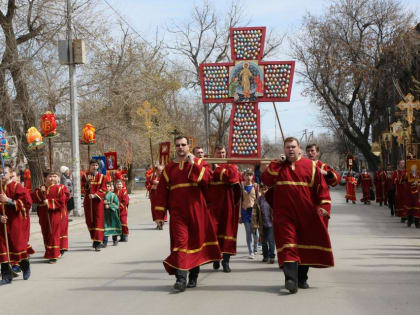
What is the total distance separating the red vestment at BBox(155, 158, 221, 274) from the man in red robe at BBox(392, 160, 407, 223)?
1134cm

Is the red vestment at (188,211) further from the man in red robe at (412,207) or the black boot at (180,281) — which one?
the man in red robe at (412,207)

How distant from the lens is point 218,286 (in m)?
8.99

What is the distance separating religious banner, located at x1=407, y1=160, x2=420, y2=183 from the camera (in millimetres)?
15875

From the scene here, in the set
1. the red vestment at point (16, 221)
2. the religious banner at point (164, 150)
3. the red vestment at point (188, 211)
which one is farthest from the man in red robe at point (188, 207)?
the religious banner at point (164, 150)

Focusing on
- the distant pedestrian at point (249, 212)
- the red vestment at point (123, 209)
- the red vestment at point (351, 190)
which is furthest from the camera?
the red vestment at point (351, 190)

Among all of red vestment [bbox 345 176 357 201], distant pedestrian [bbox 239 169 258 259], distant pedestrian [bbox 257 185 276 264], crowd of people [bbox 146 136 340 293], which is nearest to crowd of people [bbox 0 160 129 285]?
crowd of people [bbox 146 136 340 293]

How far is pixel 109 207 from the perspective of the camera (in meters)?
15.0

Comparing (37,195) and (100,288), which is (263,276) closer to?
(100,288)

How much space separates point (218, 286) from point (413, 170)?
8463 millimetres

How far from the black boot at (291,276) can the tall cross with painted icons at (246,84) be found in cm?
752

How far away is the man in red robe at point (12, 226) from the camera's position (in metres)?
9.68

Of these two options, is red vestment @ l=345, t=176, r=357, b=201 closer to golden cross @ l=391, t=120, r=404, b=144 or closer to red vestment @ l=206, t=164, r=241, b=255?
golden cross @ l=391, t=120, r=404, b=144

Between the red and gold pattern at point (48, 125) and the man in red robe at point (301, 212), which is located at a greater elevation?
the red and gold pattern at point (48, 125)

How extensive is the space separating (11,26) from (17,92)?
7.07 feet
